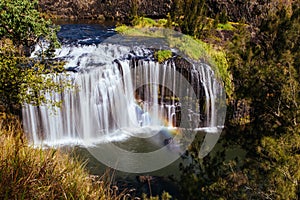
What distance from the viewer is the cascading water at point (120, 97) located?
11.4 m

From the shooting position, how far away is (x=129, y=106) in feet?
40.6

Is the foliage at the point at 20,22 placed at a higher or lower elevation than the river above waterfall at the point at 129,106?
higher

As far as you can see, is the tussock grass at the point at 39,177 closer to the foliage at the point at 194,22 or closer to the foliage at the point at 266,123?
the foliage at the point at 266,123

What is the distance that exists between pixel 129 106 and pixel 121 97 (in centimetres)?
48

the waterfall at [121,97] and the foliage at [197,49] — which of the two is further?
the foliage at [197,49]

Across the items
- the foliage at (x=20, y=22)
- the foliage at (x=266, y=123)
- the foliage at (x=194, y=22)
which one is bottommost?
the foliage at (x=266, y=123)

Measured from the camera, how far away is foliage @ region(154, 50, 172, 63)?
12555 mm

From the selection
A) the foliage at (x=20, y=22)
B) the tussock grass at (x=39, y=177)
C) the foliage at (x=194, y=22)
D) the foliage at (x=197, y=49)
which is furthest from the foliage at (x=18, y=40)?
the foliage at (x=194, y=22)

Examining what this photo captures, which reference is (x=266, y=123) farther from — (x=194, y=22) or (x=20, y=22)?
(x=194, y=22)

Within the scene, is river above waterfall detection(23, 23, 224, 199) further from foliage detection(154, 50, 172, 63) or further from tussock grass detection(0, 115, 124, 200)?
tussock grass detection(0, 115, 124, 200)

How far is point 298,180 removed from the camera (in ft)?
15.6

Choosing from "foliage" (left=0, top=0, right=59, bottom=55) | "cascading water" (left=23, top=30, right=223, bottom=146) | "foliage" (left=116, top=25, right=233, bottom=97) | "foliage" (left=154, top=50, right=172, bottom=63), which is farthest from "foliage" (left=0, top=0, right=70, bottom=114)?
"foliage" (left=116, top=25, right=233, bottom=97)

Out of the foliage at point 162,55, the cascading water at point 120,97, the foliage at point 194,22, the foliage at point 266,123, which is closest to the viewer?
the foliage at point 266,123

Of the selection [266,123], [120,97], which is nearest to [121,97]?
[120,97]
